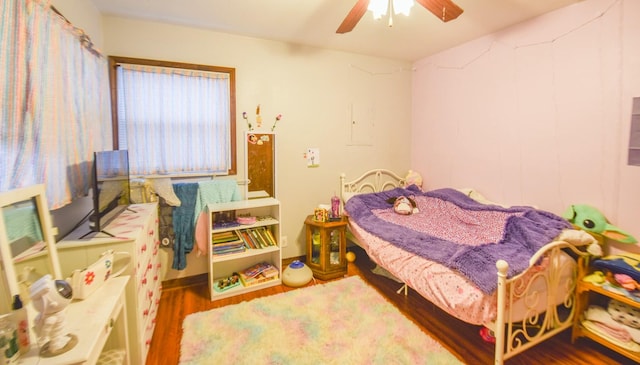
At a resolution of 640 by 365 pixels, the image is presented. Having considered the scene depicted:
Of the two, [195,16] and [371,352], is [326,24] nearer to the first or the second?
[195,16]

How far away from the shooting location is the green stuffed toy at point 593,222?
2041 millimetres

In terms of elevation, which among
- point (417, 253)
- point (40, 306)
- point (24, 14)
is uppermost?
point (24, 14)

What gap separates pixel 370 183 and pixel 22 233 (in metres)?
3.21

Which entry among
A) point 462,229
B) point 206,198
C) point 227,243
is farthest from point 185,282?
point 462,229

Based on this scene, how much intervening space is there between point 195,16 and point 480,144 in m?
3.08

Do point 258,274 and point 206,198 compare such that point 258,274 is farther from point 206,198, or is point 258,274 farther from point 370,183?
point 370,183

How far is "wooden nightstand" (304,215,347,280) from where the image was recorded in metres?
2.96

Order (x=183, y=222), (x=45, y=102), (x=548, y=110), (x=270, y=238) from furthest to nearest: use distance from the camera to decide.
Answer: (x=270, y=238), (x=183, y=222), (x=548, y=110), (x=45, y=102)

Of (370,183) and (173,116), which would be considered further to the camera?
(370,183)

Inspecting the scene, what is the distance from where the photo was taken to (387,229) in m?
2.54

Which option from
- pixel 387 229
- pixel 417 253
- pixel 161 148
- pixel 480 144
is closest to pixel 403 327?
pixel 417 253

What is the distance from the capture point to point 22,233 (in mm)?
1093

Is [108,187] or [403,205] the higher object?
[108,187]

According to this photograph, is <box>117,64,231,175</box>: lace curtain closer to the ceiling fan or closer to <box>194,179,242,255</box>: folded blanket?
<box>194,179,242,255</box>: folded blanket
